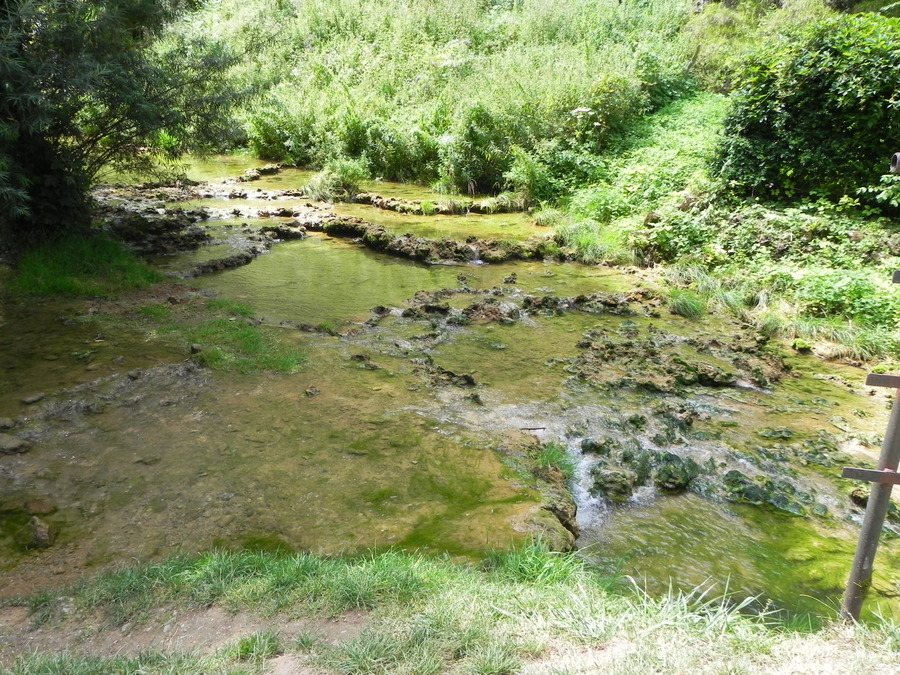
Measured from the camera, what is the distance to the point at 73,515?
412 centimetres

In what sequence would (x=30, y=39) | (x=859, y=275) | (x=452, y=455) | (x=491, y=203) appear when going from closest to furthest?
(x=452, y=455) < (x=30, y=39) < (x=859, y=275) < (x=491, y=203)

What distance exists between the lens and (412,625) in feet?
9.25

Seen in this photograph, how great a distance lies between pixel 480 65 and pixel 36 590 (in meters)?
20.1

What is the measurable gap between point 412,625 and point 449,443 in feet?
7.72

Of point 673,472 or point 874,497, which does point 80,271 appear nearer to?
point 673,472

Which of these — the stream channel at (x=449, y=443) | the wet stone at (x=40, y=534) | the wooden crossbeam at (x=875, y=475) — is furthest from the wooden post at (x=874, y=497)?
the wet stone at (x=40, y=534)

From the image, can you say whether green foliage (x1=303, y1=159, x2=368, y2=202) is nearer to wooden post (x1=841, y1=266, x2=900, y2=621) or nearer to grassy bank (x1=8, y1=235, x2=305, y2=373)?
grassy bank (x1=8, y1=235, x2=305, y2=373)

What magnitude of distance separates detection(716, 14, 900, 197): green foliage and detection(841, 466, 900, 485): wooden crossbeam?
888 cm

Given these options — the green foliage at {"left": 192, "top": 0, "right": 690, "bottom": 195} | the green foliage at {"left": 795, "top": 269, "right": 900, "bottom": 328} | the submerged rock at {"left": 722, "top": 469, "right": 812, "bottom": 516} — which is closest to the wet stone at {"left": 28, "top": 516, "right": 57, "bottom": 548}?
the submerged rock at {"left": 722, "top": 469, "right": 812, "bottom": 516}

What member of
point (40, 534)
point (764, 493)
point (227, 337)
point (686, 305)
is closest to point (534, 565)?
point (764, 493)

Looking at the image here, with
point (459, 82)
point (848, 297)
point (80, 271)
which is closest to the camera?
point (848, 297)

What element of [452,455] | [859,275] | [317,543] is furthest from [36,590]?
[859,275]

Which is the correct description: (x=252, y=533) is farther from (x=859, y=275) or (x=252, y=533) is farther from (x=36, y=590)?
(x=859, y=275)

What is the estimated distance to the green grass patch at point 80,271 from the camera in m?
7.88
